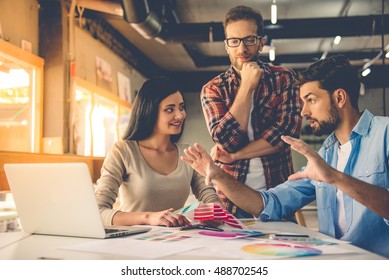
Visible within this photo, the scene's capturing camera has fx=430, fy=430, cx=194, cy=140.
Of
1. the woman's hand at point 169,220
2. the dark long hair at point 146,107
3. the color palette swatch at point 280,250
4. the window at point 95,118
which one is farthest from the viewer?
the window at point 95,118

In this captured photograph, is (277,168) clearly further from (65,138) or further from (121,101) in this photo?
(121,101)

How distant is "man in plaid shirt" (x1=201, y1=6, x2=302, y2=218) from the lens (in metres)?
→ 1.87

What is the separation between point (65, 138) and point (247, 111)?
2587 mm

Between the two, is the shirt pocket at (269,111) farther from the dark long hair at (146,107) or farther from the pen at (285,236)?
the pen at (285,236)

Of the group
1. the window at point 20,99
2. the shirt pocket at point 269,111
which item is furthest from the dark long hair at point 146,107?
the window at point 20,99

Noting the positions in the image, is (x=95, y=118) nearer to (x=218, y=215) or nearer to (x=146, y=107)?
(x=146, y=107)

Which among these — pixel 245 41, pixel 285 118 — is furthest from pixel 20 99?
pixel 285 118

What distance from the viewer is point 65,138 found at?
401 centimetres

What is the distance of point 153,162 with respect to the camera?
77.2 inches

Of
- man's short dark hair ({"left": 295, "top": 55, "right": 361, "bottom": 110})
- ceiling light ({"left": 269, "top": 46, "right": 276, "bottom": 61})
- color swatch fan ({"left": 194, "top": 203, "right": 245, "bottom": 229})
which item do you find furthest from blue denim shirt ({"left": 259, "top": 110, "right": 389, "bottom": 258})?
ceiling light ({"left": 269, "top": 46, "right": 276, "bottom": 61})

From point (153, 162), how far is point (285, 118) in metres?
0.63

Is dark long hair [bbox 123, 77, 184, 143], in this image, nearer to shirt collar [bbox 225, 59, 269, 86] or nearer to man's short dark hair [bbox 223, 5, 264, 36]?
shirt collar [bbox 225, 59, 269, 86]

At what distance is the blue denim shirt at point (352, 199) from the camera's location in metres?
1.43
